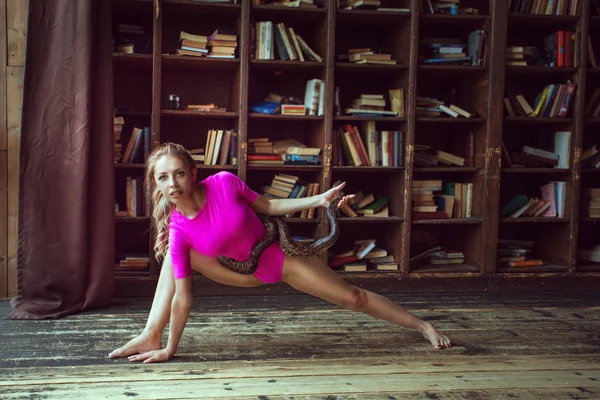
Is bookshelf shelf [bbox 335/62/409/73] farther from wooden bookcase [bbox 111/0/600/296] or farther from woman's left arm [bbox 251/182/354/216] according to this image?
woman's left arm [bbox 251/182/354/216]

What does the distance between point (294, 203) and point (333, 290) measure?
0.46 meters

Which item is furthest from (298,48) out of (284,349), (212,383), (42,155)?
(212,383)

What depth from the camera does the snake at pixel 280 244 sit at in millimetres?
2904

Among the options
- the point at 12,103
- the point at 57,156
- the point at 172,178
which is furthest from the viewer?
the point at 12,103

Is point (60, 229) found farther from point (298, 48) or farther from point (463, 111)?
point (463, 111)

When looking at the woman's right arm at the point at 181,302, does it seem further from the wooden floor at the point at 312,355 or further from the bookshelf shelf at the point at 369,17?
the bookshelf shelf at the point at 369,17

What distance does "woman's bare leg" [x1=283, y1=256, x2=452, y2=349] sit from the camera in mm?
2957

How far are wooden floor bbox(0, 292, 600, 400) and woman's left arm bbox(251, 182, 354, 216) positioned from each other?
Answer: 0.69 meters

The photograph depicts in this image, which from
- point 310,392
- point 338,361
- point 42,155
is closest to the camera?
point 310,392

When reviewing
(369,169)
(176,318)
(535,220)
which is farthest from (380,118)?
(176,318)

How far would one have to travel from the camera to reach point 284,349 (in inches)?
120

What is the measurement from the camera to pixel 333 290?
2.96 metres

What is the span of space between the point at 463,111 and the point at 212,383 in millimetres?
2921

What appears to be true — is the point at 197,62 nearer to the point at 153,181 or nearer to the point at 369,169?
the point at 369,169
